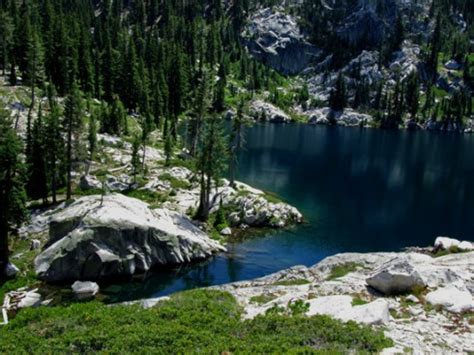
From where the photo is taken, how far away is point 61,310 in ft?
74.6

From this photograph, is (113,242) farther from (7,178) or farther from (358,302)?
(358,302)

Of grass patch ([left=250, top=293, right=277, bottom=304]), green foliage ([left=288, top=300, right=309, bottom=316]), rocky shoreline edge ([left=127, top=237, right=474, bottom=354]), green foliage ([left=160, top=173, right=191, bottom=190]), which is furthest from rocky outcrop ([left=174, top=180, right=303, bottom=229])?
green foliage ([left=288, top=300, right=309, bottom=316])

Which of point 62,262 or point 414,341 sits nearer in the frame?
point 414,341

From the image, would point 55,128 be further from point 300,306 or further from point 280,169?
point 280,169

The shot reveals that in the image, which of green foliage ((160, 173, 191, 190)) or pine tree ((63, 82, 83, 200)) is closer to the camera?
pine tree ((63, 82, 83, 200))

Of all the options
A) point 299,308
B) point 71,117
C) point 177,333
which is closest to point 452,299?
point 299,308

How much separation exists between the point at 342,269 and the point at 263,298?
916 cm

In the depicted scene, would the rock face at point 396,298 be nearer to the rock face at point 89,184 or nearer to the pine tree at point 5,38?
the rock face at point 89,184

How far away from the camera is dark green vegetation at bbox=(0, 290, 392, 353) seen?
17.1 meters

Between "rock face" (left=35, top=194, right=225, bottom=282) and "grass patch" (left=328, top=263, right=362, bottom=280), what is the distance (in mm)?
18379

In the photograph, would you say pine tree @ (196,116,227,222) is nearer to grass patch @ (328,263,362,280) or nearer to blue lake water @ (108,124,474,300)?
blue lake water @ (108,124,474,300)

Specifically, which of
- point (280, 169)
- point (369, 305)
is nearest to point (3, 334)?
point (369, 305)

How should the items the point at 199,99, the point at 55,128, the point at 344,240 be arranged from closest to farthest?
the point at 55,128
the point at 344,240
the point at 199,99

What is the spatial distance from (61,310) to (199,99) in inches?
1849
